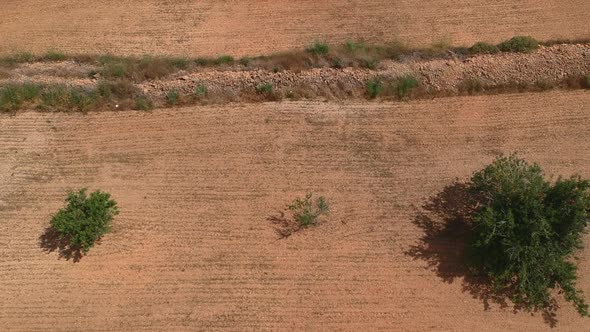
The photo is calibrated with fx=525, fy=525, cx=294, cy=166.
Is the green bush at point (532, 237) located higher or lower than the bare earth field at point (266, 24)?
lower

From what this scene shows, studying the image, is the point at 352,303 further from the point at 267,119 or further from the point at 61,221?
the point at 61,221

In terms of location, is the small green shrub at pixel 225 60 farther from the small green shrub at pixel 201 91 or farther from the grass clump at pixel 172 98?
the grass clump at pixel 172 98

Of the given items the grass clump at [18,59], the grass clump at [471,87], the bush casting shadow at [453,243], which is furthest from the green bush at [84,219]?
the grass clump at [471,87]

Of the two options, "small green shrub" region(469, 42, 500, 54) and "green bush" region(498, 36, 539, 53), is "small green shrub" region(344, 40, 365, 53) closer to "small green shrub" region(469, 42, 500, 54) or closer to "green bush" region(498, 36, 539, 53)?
"small green shrub" region(469, 42, 500, 54)

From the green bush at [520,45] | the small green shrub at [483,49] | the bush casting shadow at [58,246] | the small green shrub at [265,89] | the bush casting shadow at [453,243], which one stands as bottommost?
the bush casting shadow at [58,246]

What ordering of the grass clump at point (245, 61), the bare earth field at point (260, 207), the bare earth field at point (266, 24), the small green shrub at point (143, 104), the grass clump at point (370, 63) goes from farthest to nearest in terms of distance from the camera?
the bare earth field at point (266, 24) → the grass clump at point (245, 61) → the grass clump at point (370, 63) → the small green shrub at point (143, 104) → the bare earth field at point (260, 207)

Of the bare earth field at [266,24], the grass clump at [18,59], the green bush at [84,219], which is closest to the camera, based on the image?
the green bush at [84,219]

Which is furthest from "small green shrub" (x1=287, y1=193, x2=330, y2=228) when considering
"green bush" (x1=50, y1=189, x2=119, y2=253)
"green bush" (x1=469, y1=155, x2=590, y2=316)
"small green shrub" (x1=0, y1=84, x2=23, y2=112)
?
"small green shrub" (x1=0, y1=84, x2=23, y2=112)
